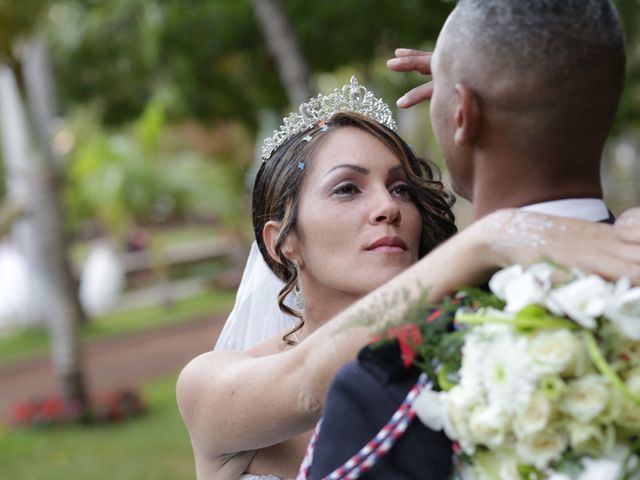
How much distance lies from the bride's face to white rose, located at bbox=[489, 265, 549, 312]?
2.63 ft

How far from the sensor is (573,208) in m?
1.77

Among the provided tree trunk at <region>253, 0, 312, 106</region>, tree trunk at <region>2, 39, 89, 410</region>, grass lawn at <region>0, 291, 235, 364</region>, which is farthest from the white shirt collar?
grass lawn at <region>0, 291, 235, 364</region>

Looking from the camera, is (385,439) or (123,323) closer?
(385,439)

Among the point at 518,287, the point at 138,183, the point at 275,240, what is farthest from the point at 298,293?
the point at 138,183

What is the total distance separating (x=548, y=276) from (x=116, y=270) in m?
23.1

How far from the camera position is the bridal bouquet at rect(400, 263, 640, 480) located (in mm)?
1521

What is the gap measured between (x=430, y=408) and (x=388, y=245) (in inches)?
34.4

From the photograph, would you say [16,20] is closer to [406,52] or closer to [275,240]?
[275,240]

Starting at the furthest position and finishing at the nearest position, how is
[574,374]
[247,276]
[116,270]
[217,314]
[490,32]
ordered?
1. [116,270]
2. [217,314]
3. [247,276]
4. [490,32]
5. [574,374]

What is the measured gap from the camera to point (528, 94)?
5.42 ft

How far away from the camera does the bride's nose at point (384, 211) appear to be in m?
2.52

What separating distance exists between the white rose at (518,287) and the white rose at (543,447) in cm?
22

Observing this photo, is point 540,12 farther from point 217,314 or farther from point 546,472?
point 217,314

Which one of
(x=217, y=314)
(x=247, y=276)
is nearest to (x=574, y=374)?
(x=247, y=276)
